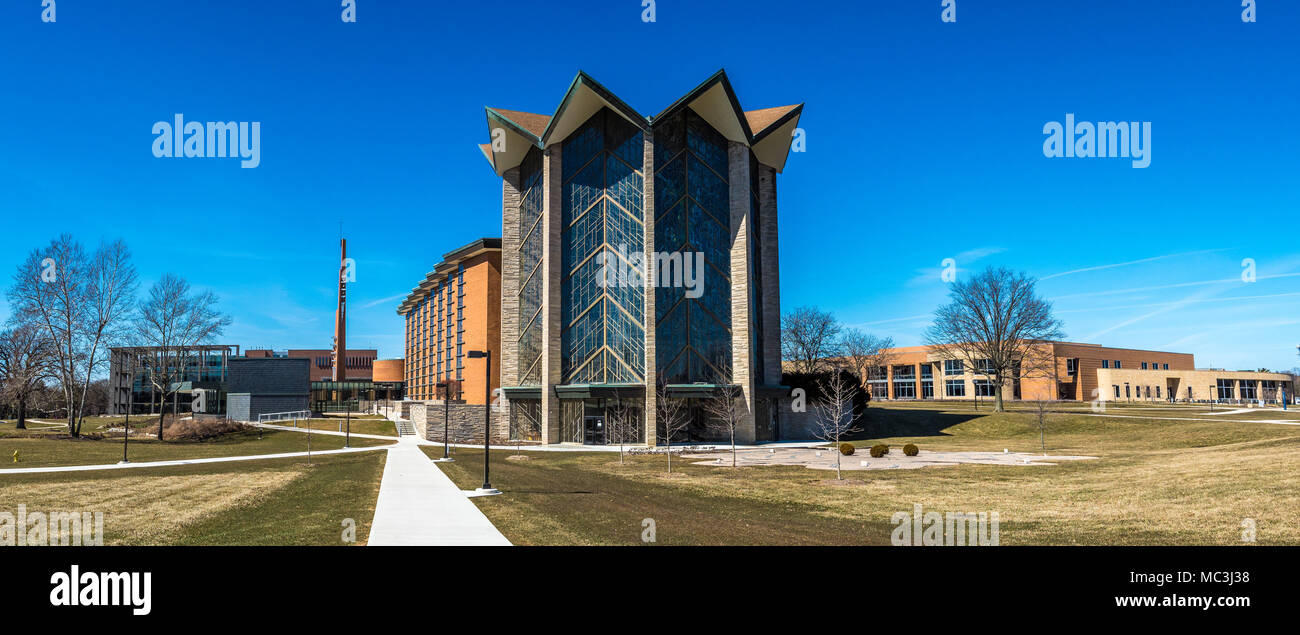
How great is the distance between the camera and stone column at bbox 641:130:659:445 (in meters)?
45.8

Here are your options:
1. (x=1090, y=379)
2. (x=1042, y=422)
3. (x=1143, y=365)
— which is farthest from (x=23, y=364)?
(x=1143, y=365)

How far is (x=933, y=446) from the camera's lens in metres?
43.1

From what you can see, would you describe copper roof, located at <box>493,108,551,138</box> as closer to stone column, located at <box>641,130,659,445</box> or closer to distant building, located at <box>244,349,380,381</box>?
stone column, located at <box>641,130,659,445</box>

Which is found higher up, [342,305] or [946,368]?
[342,305]

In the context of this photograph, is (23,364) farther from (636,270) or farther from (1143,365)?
(1143,365)

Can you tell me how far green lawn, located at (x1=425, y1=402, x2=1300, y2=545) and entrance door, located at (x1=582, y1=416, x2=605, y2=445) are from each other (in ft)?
47.1

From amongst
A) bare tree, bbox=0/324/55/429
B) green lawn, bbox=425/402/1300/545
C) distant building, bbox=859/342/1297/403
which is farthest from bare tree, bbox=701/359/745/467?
bare tree, bbox=0/324/55/429

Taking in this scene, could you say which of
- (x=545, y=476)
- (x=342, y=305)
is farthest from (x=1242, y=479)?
(x=342, y=305)

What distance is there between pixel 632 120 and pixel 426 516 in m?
37.3

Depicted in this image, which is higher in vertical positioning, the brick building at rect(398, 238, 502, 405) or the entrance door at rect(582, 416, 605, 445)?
the brick building at rect(398, 238, 502, 405)

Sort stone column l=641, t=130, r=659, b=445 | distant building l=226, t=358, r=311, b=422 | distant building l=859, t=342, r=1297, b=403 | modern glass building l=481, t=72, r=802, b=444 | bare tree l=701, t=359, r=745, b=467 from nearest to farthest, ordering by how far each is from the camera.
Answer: stone column l=641, t=130, r=659, b=445
bare tree l=701, t=359, r=745, b=467
modern glass building l=481, t=72, r=802, b=444
distant building l=226, t=358, r=311, b=422
distant building l=859, t=342, r=1297, b=403

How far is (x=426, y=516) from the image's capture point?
1562cm
